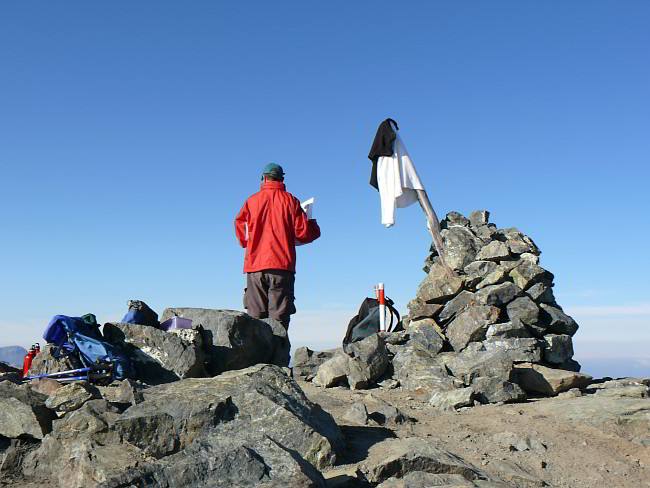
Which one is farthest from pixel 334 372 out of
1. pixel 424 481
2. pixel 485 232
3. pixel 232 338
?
pixel 485 232

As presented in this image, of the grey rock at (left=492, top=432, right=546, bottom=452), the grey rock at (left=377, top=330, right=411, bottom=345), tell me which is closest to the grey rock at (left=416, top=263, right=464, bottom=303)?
the grey rock at (left=377, top=330, right=411, bottom=345)

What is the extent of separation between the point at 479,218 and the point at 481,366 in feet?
15.3

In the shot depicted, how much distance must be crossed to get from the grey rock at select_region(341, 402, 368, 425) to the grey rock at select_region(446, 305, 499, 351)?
4.27 meters

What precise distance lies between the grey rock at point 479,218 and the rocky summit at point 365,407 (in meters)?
0.93

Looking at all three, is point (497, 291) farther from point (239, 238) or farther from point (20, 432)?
point (20, 432)

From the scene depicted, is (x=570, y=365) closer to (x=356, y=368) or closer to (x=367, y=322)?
(x=367, y=322)

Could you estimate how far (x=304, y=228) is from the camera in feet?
37.3

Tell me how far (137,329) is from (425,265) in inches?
242

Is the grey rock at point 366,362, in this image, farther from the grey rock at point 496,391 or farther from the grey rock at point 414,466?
the grey rock at point 414,466

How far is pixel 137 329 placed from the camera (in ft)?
30.9

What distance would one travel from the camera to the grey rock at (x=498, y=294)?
1155 centimetres

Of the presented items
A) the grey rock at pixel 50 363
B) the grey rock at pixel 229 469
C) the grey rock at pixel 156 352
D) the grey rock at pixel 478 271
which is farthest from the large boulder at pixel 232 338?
the grey rock at pixel 229 469

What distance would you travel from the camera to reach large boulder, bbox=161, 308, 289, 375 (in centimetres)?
993

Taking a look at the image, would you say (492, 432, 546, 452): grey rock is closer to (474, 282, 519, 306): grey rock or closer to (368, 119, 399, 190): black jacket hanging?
(474, 282, 519, 306): grey rock
